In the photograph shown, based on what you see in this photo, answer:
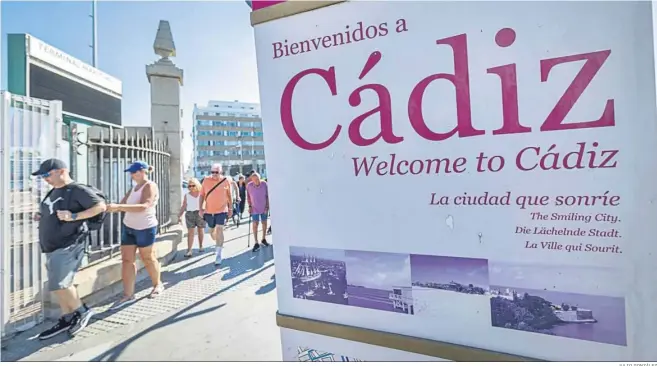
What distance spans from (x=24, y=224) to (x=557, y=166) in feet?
15.1

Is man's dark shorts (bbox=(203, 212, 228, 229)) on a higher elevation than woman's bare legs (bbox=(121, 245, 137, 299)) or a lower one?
higher

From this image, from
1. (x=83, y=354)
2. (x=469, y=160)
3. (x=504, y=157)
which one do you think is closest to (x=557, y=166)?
(x=504, y=157)

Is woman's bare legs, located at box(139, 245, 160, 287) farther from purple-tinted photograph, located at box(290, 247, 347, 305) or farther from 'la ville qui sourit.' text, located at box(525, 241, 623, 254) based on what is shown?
'la ville qui sourit.' text, located at box(525, 241, 623, 254)

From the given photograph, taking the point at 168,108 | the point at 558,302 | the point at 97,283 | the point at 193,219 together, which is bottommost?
the point at 97,283

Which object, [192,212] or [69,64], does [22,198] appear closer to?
[192,212]

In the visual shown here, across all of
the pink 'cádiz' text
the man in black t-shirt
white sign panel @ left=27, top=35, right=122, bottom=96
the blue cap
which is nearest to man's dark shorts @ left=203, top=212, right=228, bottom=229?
the blue cap

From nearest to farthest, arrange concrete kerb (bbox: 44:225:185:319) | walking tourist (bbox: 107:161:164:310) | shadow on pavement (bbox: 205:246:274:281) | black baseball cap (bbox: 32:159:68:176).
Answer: black baseball cap (bbox: 32:159:68:176) < concrete kerb (bbox: 44:225:185:319) < walking tourist (bbox: 107:161:164:310) < shadow on pavement (bbox: 205:246:274:281)

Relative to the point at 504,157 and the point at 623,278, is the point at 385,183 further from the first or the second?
the point at 623,278

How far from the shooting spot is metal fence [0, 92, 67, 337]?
3416mm

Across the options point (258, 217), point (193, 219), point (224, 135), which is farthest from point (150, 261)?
point (224, 135)

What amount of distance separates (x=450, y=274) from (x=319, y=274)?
0.62m

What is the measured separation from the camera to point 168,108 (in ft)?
26.8

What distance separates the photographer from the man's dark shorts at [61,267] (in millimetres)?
3398

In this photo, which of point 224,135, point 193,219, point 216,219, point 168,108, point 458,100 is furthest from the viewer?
point 224,135
